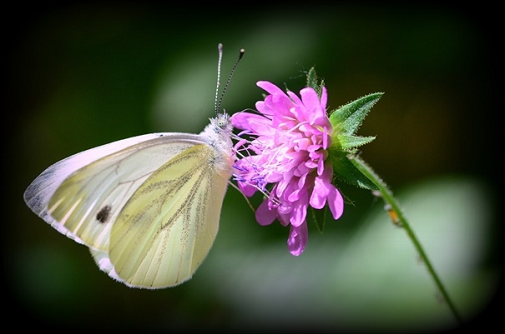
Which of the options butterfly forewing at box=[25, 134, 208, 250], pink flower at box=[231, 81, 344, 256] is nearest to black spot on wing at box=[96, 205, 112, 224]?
butterfly forewing at box=[25, 134, 208, 250]

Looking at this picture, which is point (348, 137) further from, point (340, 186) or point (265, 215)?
point (340, 186)

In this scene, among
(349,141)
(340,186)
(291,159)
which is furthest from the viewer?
(340,186)

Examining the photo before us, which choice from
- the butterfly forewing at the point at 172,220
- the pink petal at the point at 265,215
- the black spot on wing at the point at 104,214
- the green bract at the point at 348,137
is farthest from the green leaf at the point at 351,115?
the black spot on wing at the point at 104,214

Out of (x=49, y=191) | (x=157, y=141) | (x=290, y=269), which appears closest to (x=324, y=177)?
(x=157, y=141)

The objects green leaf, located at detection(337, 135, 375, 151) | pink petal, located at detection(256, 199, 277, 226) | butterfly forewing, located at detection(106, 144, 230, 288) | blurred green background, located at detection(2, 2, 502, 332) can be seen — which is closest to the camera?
green leaf, located at detection(337, 135, 375, 151)

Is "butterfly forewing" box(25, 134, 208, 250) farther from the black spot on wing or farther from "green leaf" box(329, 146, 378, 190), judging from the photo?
"green leaf" box(329, 146, 378, 190)

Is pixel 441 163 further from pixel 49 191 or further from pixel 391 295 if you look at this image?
pixel 49 191

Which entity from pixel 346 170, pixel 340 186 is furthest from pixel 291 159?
pixel 340 186
